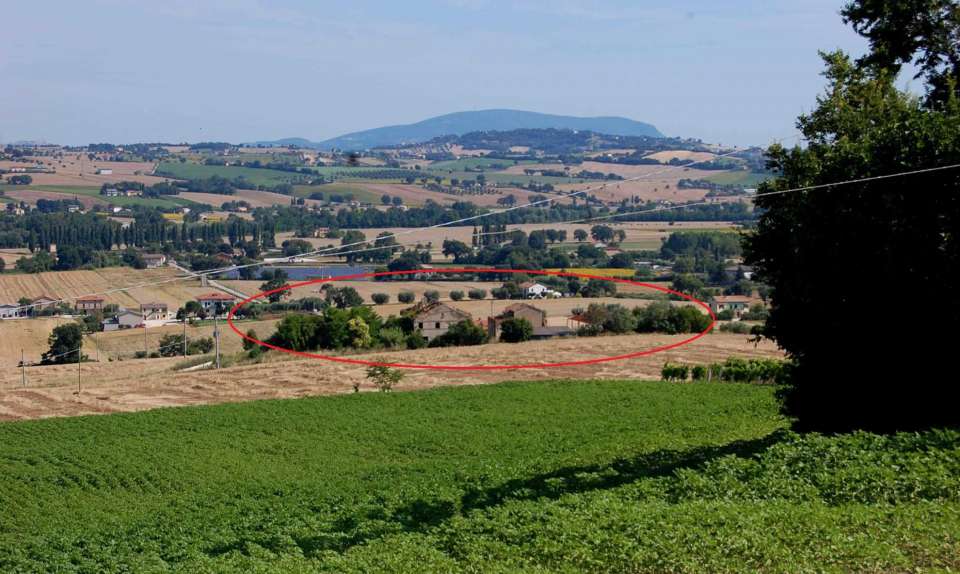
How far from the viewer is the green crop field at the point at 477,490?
1169cm

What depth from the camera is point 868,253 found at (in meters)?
17.8

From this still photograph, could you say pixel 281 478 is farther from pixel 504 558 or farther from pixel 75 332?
pixel 75 332

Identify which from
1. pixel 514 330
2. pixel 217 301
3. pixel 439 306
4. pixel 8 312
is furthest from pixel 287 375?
pixel 8 312

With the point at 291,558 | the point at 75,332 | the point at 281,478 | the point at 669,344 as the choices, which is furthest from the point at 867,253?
the point at 75,332

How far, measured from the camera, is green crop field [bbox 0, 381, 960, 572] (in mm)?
11688

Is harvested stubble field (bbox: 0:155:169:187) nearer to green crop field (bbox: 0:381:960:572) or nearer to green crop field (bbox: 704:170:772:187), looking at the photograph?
green crop field (bbox: 704:170:772:187)

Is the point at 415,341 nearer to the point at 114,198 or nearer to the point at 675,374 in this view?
the point at 675,374

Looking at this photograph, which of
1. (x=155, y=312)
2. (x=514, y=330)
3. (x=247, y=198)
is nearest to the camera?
(x=514, y=330)

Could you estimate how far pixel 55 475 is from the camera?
23.4 meters

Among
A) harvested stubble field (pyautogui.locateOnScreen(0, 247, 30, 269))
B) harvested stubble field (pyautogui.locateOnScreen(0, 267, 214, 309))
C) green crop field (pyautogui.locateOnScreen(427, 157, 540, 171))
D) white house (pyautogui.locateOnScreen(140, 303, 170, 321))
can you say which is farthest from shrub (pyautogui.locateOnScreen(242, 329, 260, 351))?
green crop field (pyautogui.locateOnScreen(427, 157, 540, 171))

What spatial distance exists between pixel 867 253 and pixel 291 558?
1128 centimetres

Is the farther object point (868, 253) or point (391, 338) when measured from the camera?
point (391, 338)

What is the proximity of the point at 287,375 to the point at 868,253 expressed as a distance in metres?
28.9

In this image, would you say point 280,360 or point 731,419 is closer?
point 731,419
